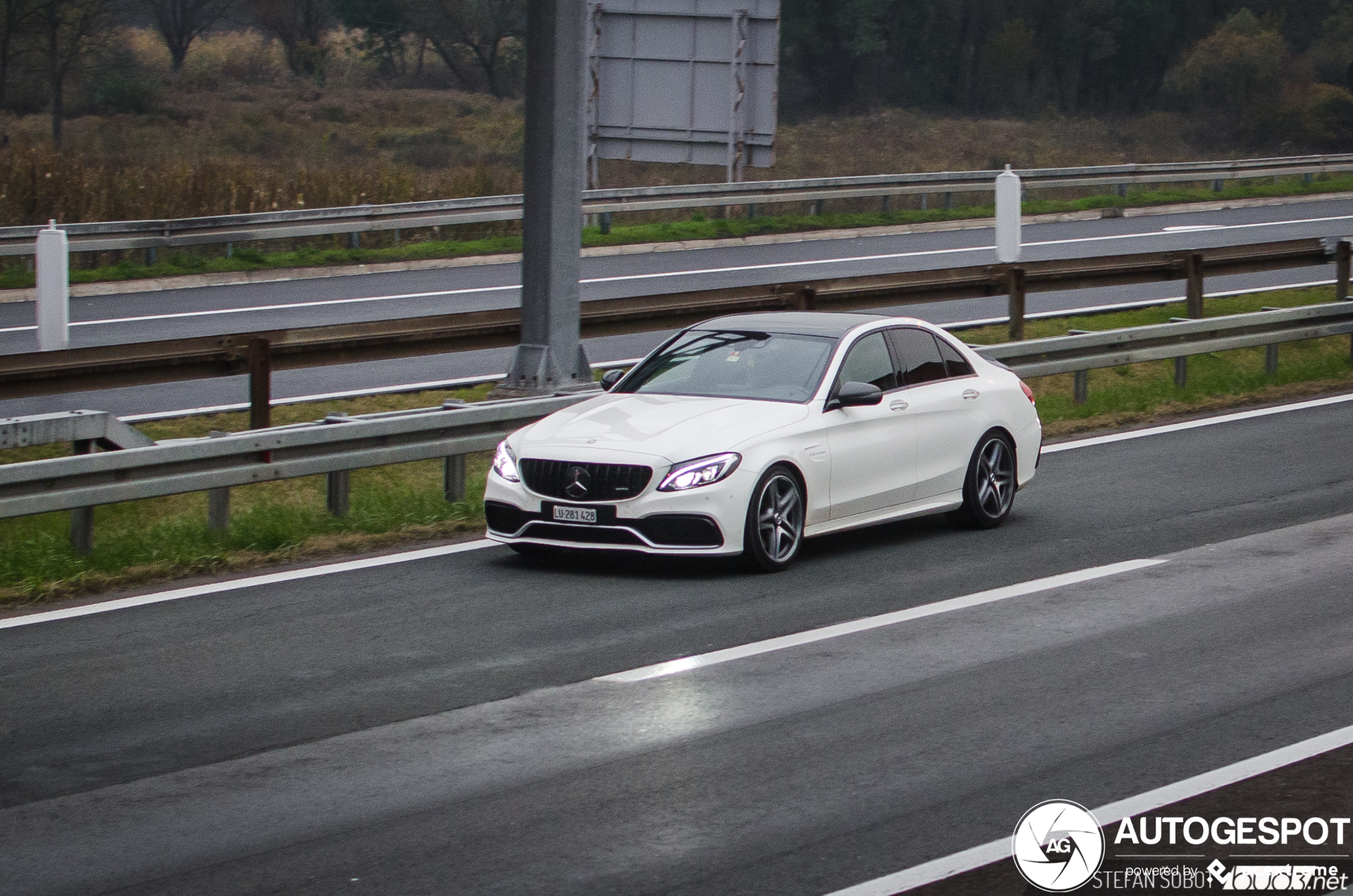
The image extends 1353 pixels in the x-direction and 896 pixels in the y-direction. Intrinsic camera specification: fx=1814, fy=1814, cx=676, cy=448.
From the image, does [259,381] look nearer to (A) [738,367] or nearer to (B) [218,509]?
(B) [218,509]

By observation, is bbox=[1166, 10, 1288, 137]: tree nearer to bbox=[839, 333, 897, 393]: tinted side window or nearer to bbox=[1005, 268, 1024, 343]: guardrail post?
bbox=[1005, 268, 1024, 343]: guardrail post

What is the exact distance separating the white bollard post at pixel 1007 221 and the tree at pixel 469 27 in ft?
198

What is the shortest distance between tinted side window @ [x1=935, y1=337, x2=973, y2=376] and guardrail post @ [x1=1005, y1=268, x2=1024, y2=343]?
6.25 meters

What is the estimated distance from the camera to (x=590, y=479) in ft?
33.0

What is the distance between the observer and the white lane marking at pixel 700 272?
70.9 feet

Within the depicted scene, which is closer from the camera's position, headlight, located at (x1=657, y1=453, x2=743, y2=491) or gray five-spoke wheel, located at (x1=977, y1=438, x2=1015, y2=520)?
headlight, located at (x1=657, y1=453, x2=743, y2=491)

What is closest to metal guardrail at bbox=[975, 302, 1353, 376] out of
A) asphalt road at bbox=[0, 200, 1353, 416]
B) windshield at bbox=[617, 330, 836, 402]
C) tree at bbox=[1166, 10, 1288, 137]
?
windshield at bbox=[617, 330, 836, 402]

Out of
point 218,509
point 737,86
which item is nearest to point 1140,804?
point 218,509

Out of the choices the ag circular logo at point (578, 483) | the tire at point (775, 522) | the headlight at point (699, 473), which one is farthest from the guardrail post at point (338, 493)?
the tire at point (775, 522)

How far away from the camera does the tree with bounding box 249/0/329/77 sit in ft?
258

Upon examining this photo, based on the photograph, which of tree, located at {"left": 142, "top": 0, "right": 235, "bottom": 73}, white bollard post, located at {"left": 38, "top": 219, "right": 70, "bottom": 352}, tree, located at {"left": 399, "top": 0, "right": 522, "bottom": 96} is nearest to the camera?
white bollard post, located at {"left": 38, "top": 219, "right": 70, "bottom": 352}

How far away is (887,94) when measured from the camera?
286 ft

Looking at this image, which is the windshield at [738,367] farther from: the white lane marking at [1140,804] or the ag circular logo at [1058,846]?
the ag circular logo at [1058,846]

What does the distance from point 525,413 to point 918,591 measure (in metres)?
3.63
